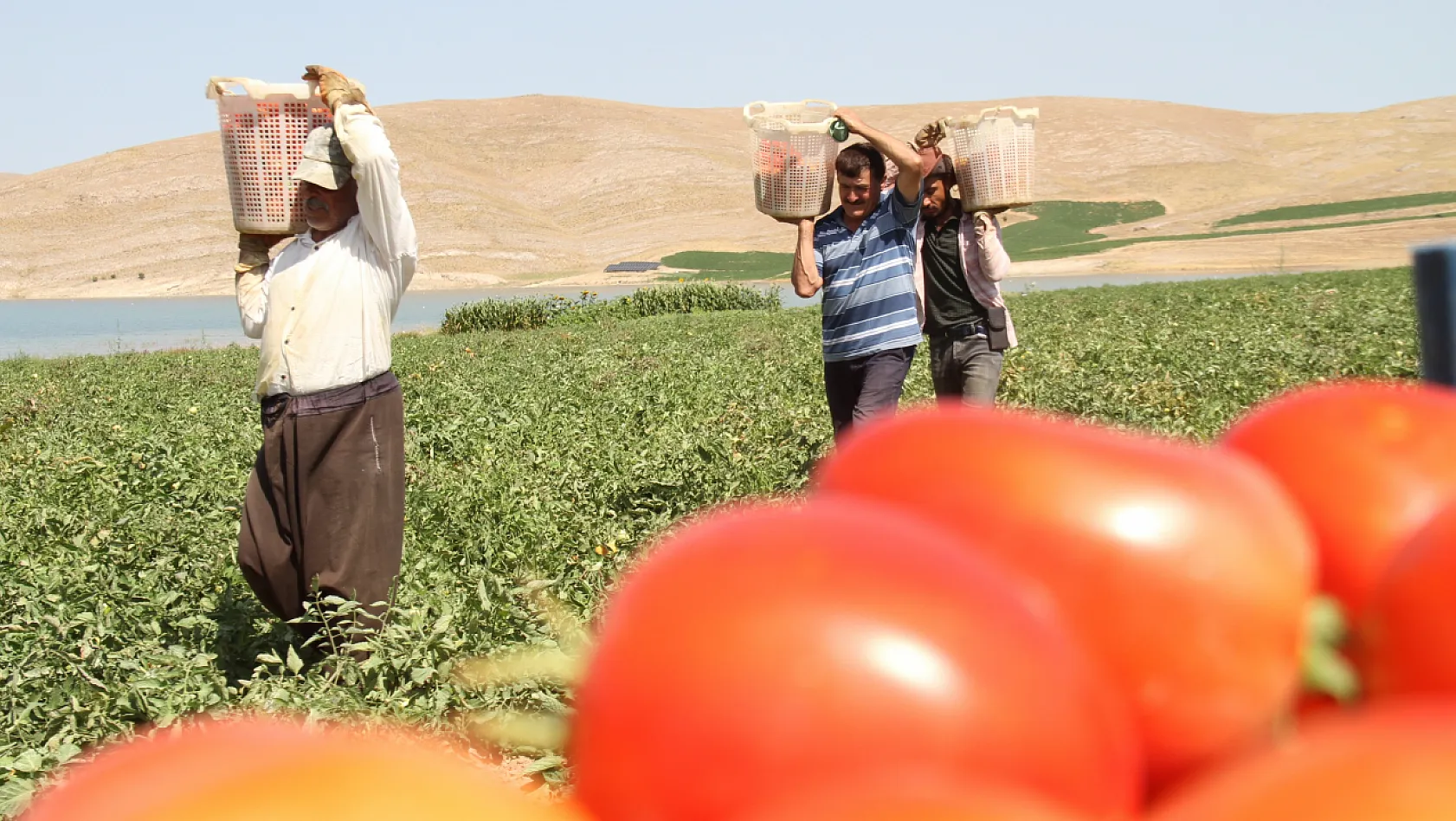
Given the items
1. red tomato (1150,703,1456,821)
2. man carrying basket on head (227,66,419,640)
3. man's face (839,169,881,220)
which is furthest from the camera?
man's face (839,169,881,220)

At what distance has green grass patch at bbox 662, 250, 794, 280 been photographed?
211 feet

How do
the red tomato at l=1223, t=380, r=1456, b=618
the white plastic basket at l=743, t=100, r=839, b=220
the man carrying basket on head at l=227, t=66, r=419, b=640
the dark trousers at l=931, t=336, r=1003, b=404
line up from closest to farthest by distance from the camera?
1. the red tomato at l=1223, t=380, r=1456, b=618
2. the man carrying basket on head at l=227, t=66, r=419, b=640
3. the white plastic basket at l=743, t=100, r=839, b=220
4. the dark trousers at l=931, t=336, r=1003, b=404

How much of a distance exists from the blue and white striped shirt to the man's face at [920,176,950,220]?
0.34 meters

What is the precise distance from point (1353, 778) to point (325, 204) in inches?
139

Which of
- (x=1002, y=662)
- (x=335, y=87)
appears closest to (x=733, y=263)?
(x=335, y=87)

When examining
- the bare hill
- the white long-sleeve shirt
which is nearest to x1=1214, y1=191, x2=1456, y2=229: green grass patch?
the bare hill

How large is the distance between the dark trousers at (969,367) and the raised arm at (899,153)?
2.72ft

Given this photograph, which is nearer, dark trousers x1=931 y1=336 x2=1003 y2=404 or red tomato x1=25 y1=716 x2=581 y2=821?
red tomato x1=25 y1=716 x2=581 y2=821

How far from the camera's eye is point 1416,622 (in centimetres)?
62

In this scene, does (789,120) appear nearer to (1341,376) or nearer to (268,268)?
(268,268)

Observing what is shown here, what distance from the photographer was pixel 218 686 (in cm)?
394

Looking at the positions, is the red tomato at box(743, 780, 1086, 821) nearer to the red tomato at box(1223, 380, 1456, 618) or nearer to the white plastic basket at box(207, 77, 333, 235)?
the red tomato at box(1223, 380, 1456, 618)

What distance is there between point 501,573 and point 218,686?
1.40m

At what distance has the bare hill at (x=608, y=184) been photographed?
71875 mm
